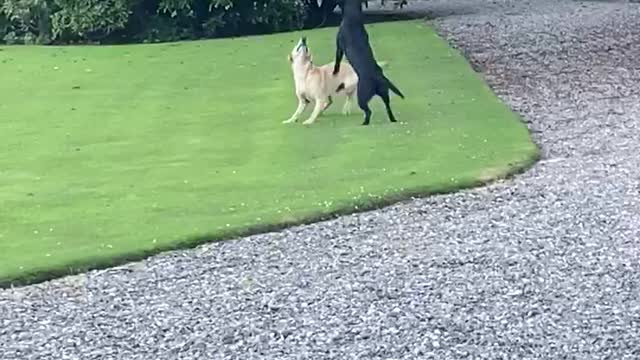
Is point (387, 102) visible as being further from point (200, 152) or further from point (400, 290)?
point (400, 290)

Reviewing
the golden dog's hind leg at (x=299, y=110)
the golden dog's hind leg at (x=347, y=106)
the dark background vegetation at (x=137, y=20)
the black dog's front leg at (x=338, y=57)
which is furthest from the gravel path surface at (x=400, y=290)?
the dark background vegetation at (x=137, y=20)

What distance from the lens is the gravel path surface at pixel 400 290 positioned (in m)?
7.62

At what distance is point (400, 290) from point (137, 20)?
20.7m

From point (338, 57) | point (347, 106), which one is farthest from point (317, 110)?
point (347, 106)

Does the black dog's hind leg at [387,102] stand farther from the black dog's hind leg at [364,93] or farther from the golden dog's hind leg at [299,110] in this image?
the golden dog's hind leg at [299,110]

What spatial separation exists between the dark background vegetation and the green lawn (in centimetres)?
557

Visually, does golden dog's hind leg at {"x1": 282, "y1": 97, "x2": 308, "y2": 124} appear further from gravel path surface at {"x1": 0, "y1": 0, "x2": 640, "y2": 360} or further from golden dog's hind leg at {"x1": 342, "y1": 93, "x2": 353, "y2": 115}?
gravel path surface at {"x1": 0, "y1": 0, "x2": 640, "y2": 360}

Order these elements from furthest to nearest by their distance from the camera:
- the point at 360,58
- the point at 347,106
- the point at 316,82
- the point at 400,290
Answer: the point at 347,106
the point at 316,82
the point at 360,58
the point at 400,290

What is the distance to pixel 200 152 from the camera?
1419cm

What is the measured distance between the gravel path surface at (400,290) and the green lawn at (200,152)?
1.65 ft

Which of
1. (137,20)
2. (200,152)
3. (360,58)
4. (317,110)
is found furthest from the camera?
(137,20)

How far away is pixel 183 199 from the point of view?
1184cm

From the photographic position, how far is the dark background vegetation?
27922mm

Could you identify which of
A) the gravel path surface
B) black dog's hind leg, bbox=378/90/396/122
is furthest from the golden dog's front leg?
the gravel path surface
